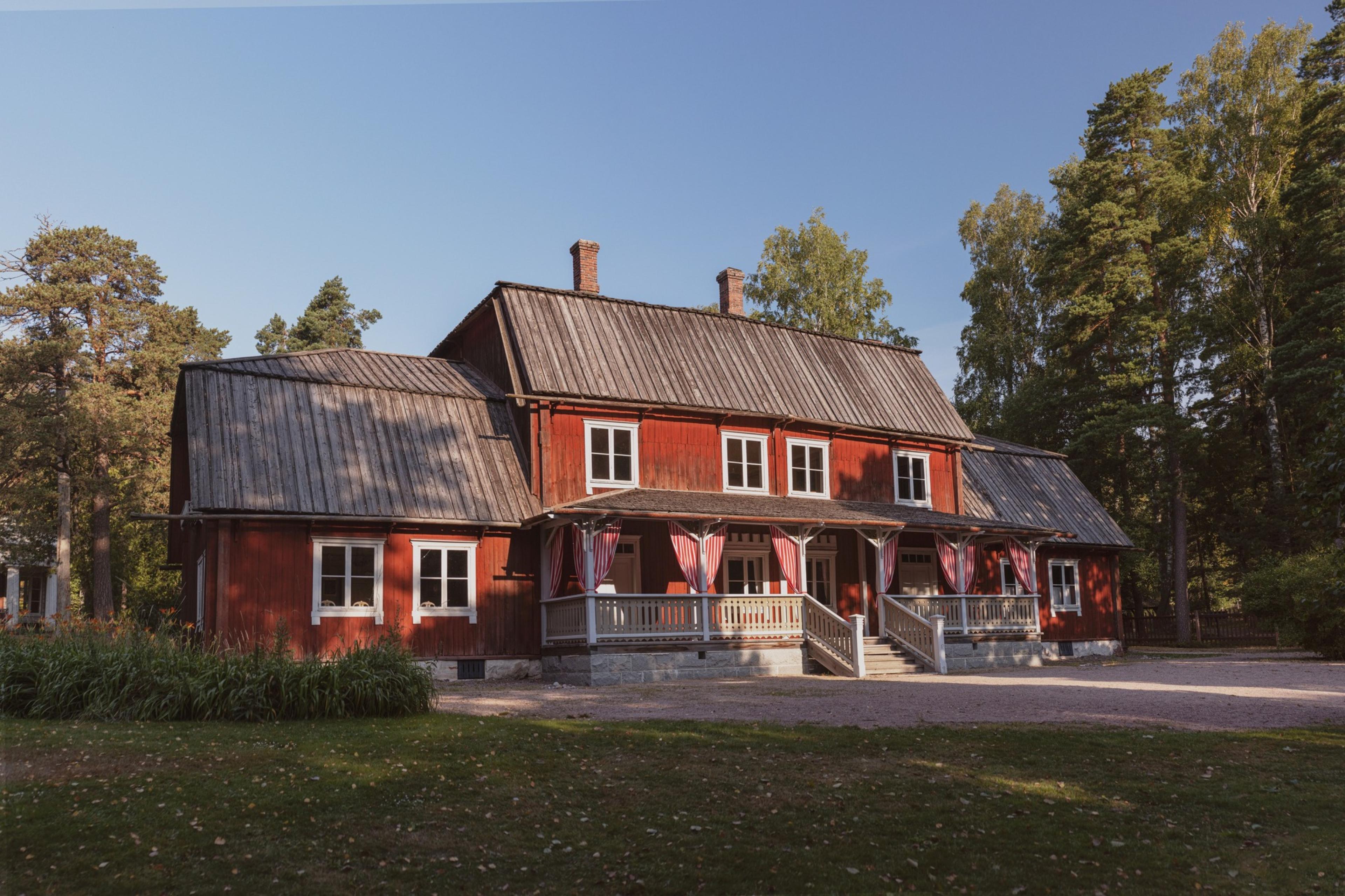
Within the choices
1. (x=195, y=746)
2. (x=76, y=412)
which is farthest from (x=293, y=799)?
(x=76, y=412)

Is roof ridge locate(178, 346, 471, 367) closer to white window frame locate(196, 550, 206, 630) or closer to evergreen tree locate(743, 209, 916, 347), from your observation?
white window frame locate(196, 550, 206, 630)

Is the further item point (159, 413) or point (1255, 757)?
Answer: point (159, 413)

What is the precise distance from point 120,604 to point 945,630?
123ft

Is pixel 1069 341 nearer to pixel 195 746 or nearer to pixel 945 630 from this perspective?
pixel 945 630

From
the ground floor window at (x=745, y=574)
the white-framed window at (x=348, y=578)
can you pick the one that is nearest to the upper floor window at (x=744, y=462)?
the ground floor window at (x=745, y=574)

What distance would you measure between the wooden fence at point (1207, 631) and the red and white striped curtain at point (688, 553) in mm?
21973

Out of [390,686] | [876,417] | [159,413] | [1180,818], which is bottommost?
[1180,818]

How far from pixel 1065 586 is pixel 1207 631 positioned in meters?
11.5

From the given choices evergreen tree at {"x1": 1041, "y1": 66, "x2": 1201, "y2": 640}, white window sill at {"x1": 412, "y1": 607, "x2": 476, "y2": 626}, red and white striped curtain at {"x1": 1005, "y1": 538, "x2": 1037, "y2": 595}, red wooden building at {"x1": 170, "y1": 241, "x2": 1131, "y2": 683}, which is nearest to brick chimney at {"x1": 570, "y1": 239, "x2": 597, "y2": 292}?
red wooden building at {"x1": 170, "y1": 241, "x2": 1131, "y2": 683}

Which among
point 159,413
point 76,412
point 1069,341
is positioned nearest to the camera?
point 76,412

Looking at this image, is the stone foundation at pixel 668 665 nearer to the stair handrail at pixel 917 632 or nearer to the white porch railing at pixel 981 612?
the stair handrail at pixel 917 632

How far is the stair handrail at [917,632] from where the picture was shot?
926 inches

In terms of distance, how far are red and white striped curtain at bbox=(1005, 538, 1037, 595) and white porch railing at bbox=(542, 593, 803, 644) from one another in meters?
7.76

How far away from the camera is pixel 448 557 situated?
22344 mm
